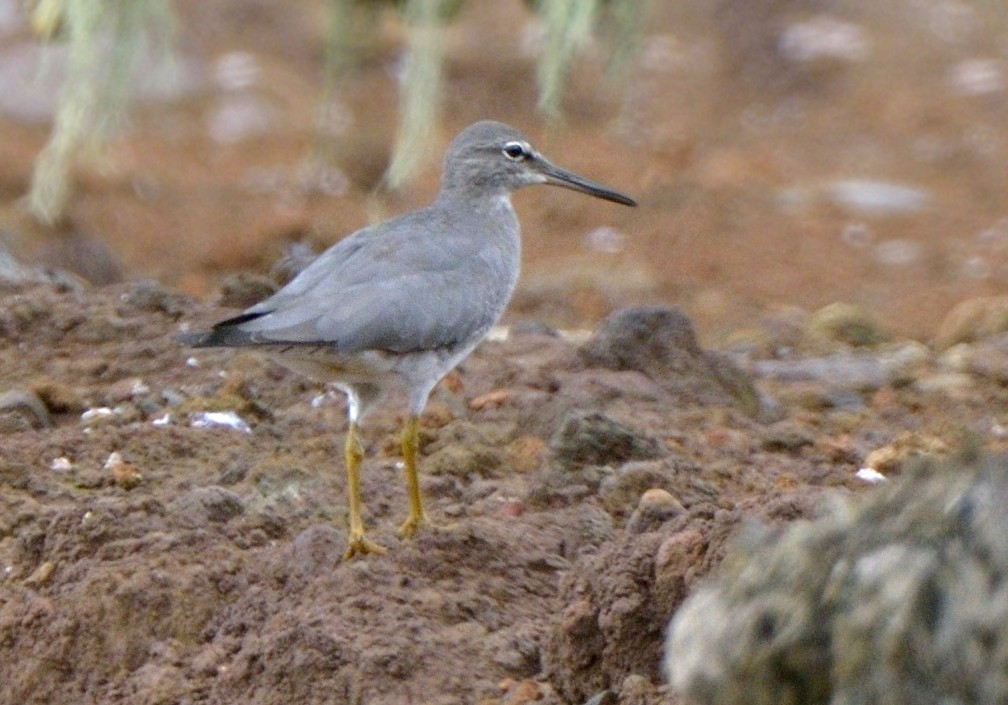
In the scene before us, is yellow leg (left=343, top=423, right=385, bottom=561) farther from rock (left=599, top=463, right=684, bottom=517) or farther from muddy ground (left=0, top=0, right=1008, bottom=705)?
rock (left=599, top=463, right=684, bottom=517)

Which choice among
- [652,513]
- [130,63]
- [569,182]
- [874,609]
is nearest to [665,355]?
[569,182]

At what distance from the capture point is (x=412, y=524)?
17.6 feet

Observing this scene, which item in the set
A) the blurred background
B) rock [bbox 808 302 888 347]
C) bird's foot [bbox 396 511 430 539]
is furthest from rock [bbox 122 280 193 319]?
rock [bbox 808 302 888 347]

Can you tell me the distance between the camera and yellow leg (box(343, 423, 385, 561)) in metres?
5.07

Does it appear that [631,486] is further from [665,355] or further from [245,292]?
[245,292]

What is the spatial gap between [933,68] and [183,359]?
9.74 meters

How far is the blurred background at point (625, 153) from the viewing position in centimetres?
1112

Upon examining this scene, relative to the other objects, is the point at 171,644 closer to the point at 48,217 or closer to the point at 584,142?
the point at 48,217

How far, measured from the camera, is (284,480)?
5.62 m

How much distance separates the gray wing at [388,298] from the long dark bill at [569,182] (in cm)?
73

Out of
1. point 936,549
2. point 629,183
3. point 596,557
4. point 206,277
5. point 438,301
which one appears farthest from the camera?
point 629,183

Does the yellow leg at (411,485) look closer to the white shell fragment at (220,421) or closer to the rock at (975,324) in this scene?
the white shell fragment at (220,421)

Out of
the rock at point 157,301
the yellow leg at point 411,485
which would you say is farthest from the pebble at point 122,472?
the rock at point 157,301

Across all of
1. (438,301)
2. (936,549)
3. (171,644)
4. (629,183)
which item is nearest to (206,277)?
(629,183)
